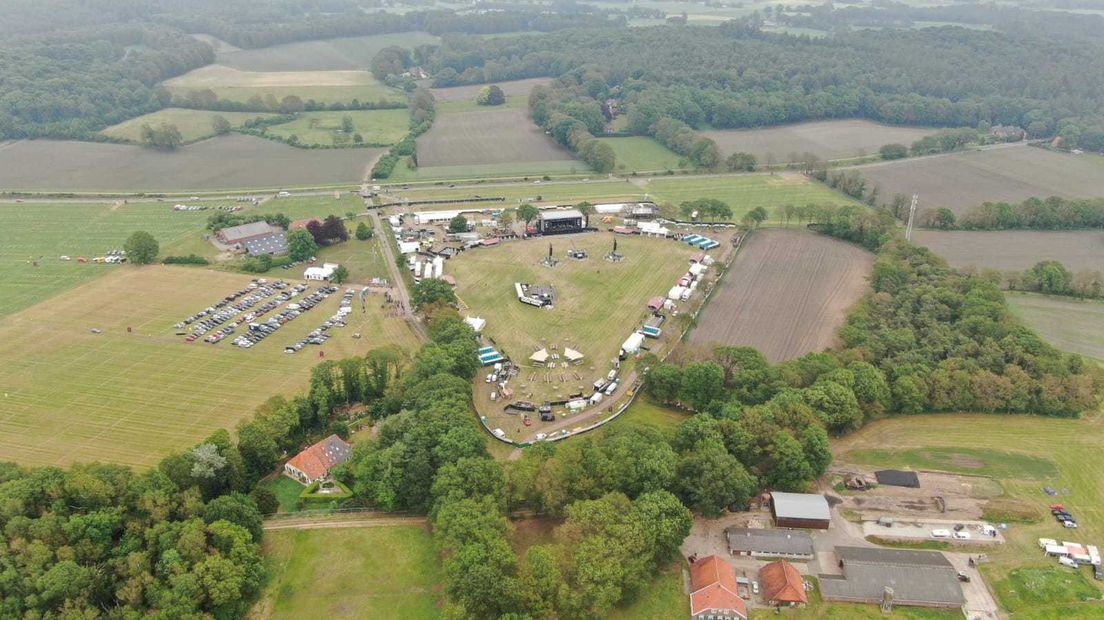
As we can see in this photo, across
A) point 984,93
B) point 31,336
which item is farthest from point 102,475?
point 984,93

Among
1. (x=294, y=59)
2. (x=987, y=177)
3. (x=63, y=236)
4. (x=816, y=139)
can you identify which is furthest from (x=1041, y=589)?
(x=294, y=59)

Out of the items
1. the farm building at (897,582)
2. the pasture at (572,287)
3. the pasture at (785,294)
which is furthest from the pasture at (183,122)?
the farm building at (897,582)

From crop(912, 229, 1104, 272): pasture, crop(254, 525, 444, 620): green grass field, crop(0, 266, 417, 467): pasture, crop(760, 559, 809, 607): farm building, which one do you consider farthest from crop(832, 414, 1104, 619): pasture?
crop(0, 266, 417, 467): pasture

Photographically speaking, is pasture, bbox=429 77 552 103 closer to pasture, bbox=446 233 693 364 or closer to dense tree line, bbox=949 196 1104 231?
pasture, bbox=446 233 693 364

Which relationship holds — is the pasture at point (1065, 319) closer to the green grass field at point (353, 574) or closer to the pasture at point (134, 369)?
the green grass field at point (353, 574)

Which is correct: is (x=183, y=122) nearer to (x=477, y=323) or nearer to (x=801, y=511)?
(x=477, y=323)

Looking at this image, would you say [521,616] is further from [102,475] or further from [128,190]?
[128,190]
